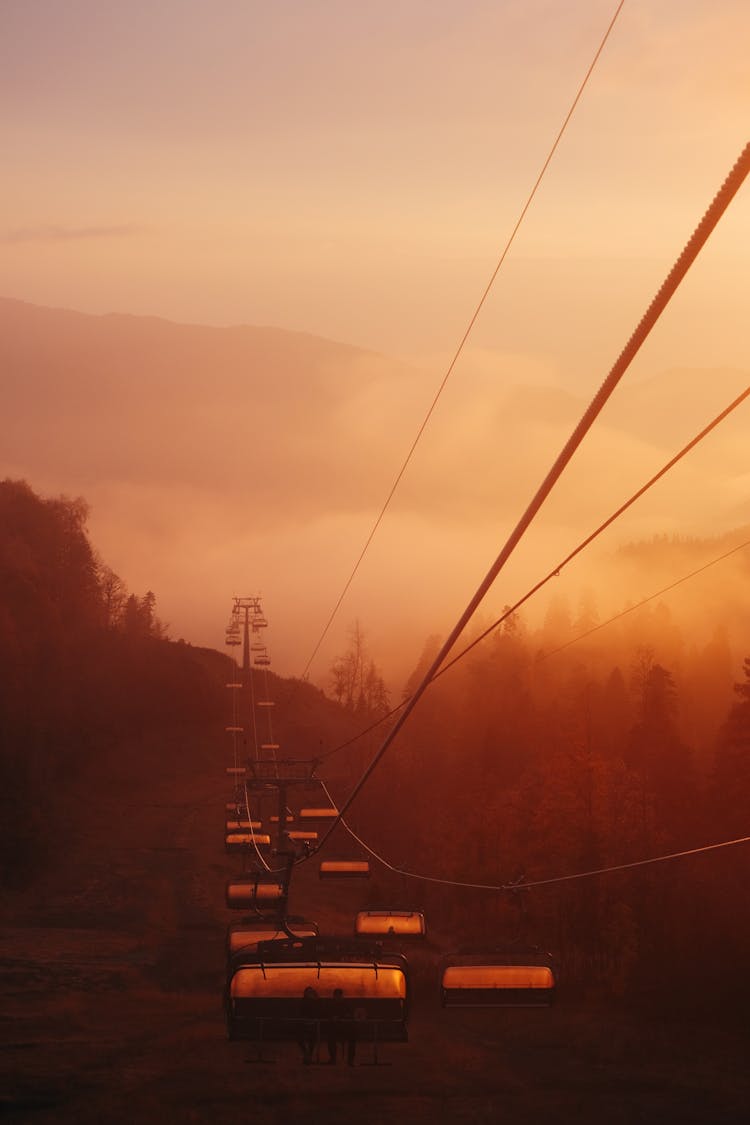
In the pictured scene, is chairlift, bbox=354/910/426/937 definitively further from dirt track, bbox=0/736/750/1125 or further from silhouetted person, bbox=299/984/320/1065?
silhouetted person, bbox=299/984/320/1065

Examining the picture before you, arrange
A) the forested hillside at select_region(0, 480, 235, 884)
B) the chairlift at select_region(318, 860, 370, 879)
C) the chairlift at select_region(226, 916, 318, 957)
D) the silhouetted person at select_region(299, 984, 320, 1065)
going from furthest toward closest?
the forested hillside at select_region(0, 480, 235, 884) → the chairlift at select_region(318, 860, 370, 879) → the chairlift at select_region(226, 916, 318, 957) → the silhouetted person at select_region(299, 984, 320, 1065)

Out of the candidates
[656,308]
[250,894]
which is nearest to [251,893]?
[250,894]

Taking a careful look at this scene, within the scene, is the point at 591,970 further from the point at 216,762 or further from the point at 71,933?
the point at 216,762

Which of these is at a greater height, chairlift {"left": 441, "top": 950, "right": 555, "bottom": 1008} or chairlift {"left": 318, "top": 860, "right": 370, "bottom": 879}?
chairlift {"left": 318, "top": 860, "right": 370, "bottom": 879}

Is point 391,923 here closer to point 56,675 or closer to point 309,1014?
point 309,1014

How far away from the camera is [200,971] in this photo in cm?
5981

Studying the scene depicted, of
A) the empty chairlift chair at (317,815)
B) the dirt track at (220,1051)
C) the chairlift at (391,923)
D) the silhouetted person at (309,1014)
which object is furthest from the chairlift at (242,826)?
the silhouetted person at (309,1014)

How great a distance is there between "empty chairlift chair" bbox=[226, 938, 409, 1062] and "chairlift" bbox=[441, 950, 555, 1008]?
10.3ft

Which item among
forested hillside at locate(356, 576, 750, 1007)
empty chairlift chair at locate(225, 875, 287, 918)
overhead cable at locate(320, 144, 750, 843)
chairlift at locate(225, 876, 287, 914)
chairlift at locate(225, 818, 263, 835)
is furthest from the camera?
forested hillside at locate(356, 576, 750, 1007)

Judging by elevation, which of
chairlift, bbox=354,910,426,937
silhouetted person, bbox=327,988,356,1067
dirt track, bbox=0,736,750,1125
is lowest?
Result: dirt track, bbox=0,736,750,1125

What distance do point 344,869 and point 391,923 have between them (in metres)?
5.84

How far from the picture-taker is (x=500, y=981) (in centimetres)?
2169

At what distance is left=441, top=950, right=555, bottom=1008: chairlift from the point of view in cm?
2152

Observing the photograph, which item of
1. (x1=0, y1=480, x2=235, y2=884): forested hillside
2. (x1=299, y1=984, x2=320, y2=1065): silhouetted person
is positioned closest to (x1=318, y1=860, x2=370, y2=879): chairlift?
(x1=299, y1=984, x2=320, y2=1065): silhouetted person
